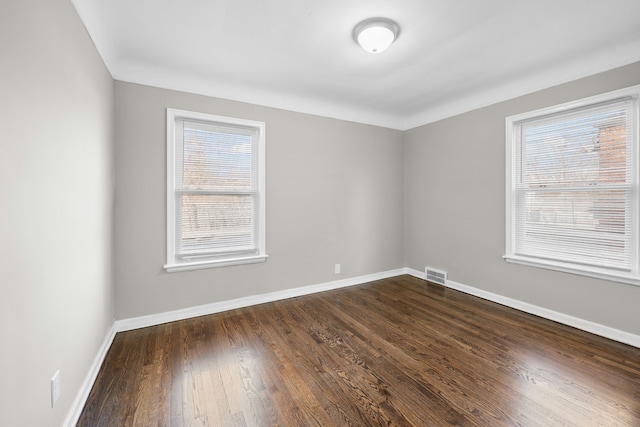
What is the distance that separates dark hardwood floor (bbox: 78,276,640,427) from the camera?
5.38 feet

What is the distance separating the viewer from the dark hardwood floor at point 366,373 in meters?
1.64

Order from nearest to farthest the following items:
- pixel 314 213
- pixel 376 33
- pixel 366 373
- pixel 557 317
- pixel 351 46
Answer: pixel 366 373 → pixel 376 33 → pixel 351 46 → pixel 557 317 → pixel 314 213

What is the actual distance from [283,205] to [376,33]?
84.7 inches

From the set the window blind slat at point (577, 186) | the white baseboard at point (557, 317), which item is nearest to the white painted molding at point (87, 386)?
the white baseboard at point (557, 317)

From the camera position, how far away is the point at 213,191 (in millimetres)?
3139

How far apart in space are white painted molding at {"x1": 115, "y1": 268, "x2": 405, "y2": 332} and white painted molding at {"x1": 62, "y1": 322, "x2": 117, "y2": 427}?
0.90 feet

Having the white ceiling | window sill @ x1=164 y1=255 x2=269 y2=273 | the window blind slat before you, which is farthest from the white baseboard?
window sill @ x1=164 y1=255 x2=269 y2=273

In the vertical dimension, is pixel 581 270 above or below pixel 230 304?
above

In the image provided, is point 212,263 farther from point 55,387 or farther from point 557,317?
point 557,317

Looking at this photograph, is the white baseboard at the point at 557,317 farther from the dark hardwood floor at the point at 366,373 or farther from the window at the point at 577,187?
the window at the point at 577,187

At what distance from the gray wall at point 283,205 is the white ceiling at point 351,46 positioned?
0.32 m

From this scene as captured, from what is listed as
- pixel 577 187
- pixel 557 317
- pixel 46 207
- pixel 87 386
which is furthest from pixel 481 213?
pixel 87 386

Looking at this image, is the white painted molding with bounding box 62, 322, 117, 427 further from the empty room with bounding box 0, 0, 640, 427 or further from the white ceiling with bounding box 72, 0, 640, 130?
the white ceiling with bounding box 72, 0, 640, 130

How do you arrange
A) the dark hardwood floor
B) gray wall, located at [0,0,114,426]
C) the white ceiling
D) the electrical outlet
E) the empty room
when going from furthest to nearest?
the white ceiling
the dark hardwood floor
the empty room
the electrical outlet
gray wall, located at [0,0,114,426]
